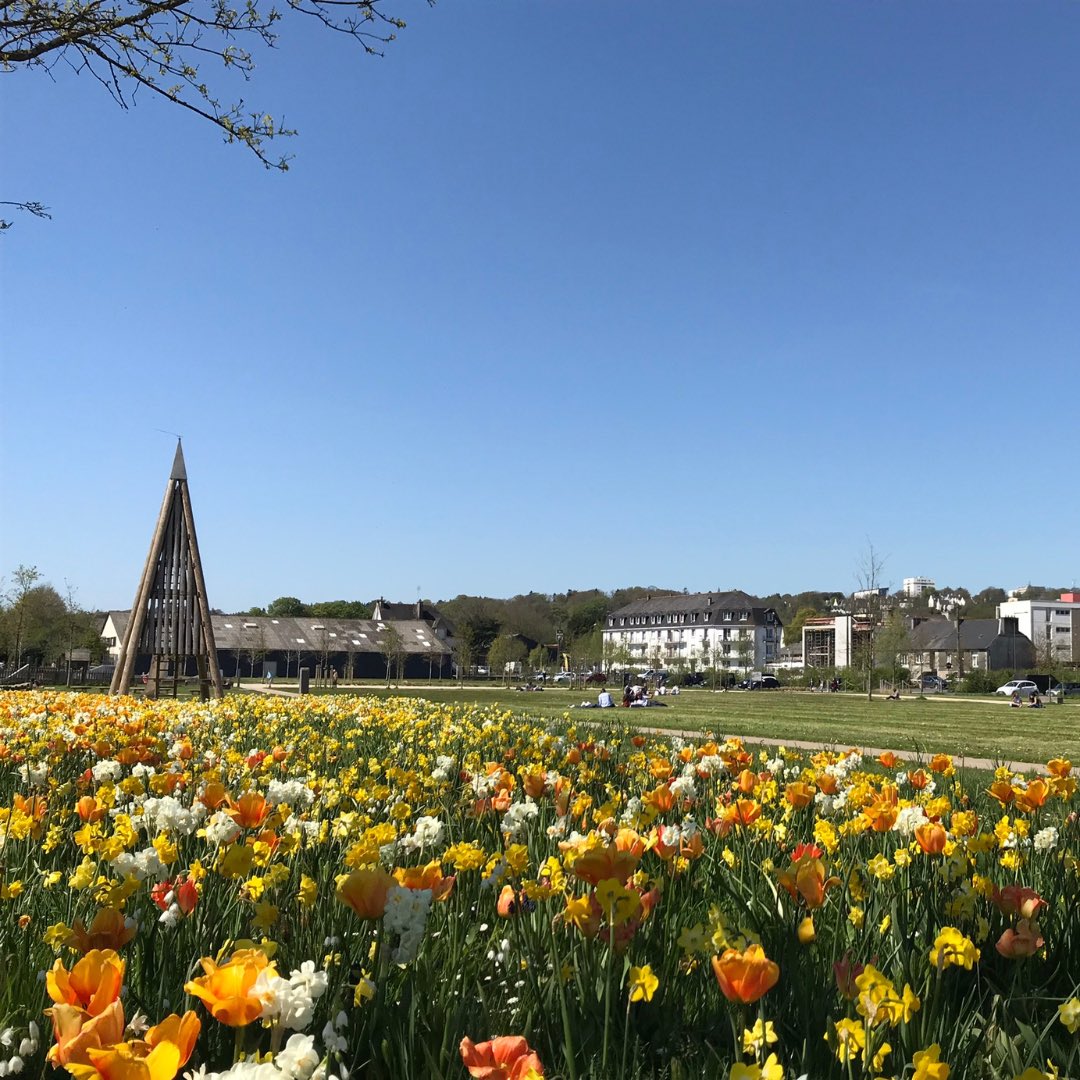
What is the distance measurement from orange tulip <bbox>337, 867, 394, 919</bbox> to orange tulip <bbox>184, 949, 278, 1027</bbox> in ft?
1.72

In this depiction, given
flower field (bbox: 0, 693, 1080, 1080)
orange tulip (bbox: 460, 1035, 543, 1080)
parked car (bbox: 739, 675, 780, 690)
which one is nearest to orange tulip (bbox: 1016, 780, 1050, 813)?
Answer: flower field (bbox: 0, 693, 1080, 1080)

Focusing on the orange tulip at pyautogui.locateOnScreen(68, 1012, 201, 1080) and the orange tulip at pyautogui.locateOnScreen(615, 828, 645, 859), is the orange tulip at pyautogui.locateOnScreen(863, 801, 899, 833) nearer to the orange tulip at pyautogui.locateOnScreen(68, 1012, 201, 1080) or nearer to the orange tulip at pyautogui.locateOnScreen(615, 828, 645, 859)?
the orange tulip at pyautogui.locateOnScreen(615, 828, 645, 859)

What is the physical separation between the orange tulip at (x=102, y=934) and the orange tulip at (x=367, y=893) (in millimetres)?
453

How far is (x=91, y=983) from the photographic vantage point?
1530mm

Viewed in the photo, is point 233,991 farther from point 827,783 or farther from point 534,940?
point 827,783

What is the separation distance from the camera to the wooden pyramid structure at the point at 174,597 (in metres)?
19.6

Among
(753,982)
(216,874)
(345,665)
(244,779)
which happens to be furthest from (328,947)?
(345,665)

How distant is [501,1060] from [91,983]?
0.63 m

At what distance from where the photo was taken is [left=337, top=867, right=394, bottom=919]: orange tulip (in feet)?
6.57

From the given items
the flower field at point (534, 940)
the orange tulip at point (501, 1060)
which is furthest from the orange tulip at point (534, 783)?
the orange tulip at point (501, 1060)

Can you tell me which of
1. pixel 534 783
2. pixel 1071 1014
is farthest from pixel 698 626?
pixel 1071 1014

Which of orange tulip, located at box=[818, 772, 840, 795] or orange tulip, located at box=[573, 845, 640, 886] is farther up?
orange tulip, located at box=[573, 845, 640, 886]

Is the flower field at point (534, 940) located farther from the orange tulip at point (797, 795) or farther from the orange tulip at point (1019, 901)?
the orange tulip at point (797, 795)

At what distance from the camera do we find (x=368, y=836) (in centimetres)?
283
